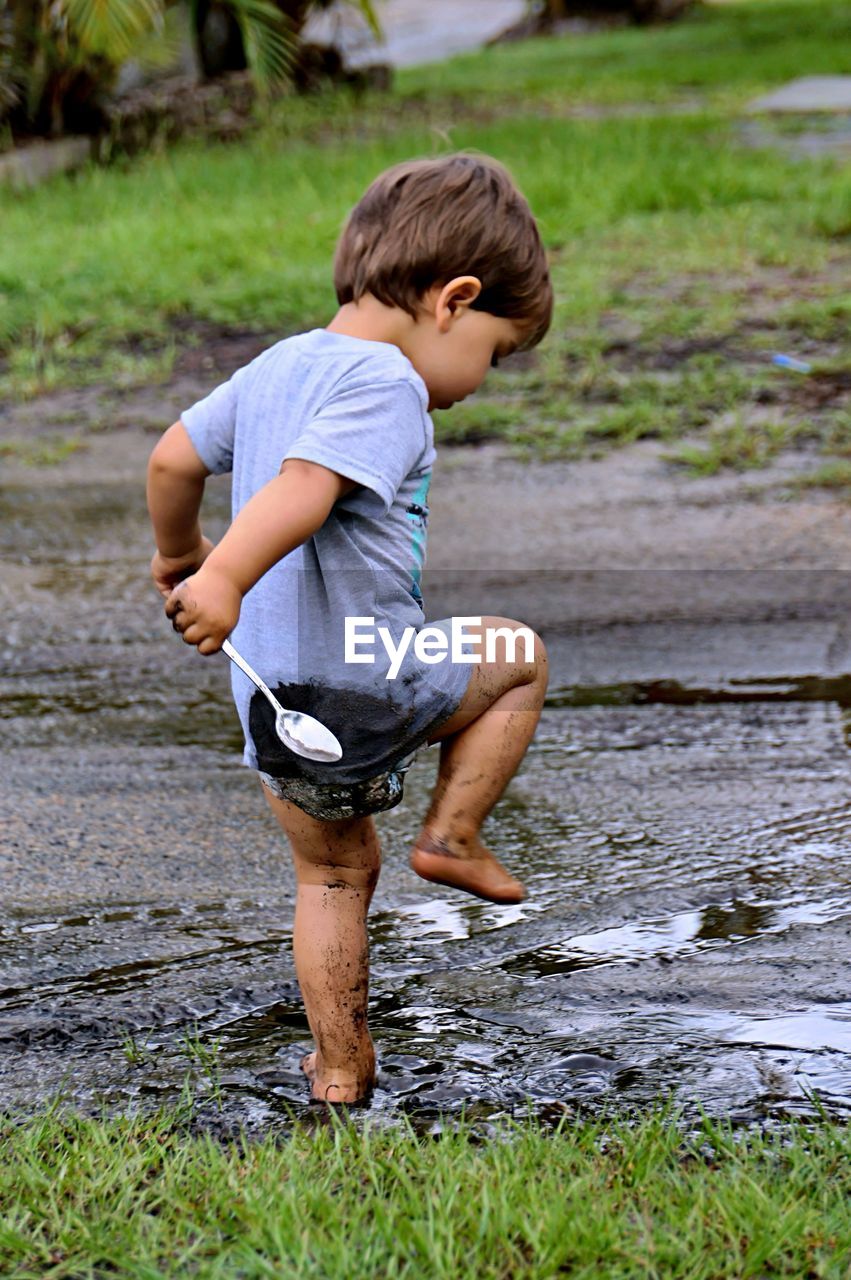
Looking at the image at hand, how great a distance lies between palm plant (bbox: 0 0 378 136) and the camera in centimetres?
965

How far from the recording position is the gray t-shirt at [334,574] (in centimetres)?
234

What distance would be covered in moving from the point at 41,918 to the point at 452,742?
969mm

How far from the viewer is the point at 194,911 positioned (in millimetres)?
3113

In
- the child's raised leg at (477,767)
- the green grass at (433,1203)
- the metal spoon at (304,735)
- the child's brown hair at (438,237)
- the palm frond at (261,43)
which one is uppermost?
the palm frond at (261,43)

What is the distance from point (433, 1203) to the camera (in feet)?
6.61

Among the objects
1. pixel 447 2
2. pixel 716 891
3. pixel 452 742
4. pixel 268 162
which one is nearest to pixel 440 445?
pixel 716 891

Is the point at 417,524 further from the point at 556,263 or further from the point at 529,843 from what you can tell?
the point at 556,263

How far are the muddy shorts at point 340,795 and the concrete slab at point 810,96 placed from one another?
1228 centimetres

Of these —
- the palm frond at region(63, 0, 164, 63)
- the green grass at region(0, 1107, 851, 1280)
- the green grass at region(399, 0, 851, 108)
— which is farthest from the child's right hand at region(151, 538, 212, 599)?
the green grass at region(399, 0, 851, 108)

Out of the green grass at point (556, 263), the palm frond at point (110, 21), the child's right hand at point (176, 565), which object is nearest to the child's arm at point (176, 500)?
the child's right hand at point (176, 565)

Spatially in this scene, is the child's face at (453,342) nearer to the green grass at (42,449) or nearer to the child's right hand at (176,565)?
the child's right hand at (176,565)

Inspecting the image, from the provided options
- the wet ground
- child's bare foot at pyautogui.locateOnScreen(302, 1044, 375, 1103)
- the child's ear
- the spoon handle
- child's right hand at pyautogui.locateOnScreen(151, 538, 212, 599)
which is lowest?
the wet ground

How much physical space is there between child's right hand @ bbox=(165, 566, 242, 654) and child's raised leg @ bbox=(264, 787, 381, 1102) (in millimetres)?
402

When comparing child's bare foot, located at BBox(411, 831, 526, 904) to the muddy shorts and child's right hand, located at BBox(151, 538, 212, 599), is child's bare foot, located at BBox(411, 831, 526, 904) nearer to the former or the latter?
the muddy shorts
